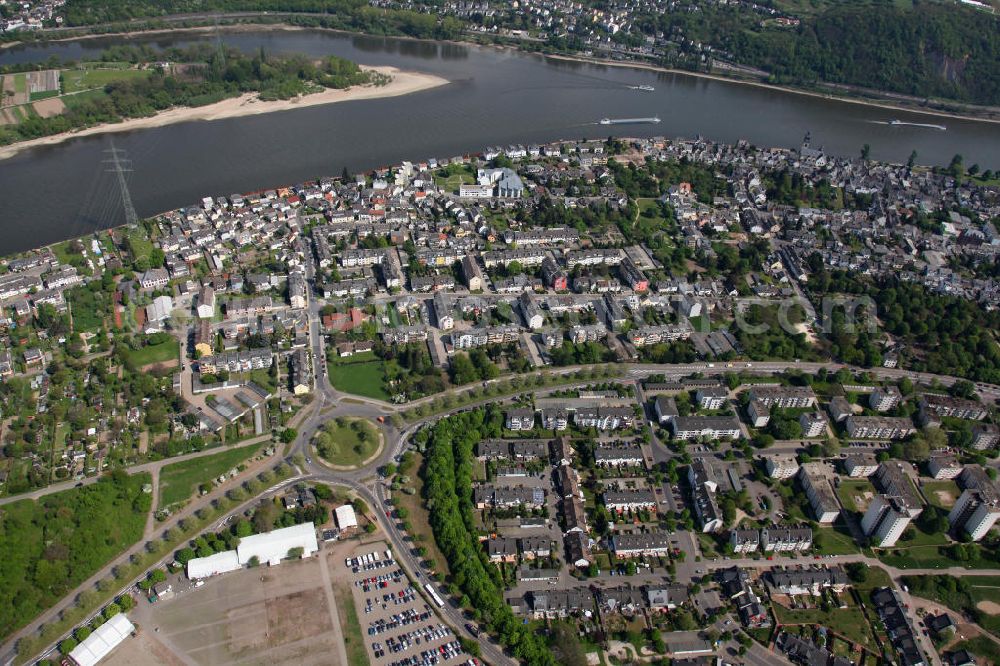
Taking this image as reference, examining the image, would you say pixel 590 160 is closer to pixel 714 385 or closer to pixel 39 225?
pixel 714 385

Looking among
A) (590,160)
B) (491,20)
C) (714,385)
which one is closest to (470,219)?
(590,160)

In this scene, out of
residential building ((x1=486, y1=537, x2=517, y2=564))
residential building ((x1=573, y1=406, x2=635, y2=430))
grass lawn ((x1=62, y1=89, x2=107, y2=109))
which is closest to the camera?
residential building ((x1=486, y1=537, x2=517, y2=564))

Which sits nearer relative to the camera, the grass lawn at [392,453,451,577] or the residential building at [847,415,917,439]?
the grass lawn at [392,453,451,577]

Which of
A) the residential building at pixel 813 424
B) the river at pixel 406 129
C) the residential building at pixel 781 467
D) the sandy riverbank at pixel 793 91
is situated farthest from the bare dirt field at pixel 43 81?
the residential building at pixel 813 424

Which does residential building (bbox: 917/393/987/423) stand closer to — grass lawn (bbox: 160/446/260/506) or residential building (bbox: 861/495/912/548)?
residential building (bbox: 861/495/912/548)

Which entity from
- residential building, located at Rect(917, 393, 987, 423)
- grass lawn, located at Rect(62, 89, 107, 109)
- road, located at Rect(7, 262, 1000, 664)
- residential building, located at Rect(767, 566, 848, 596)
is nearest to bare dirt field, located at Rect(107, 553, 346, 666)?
road, located at Rect(7, 262, 1000, 664)

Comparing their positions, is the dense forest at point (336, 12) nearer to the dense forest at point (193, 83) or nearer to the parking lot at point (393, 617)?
the dense forest at point (193, 83)
